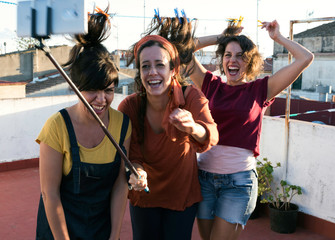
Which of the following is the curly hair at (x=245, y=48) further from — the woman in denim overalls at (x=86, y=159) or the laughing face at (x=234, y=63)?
the woman in denim overalls at (x=86, y=159)

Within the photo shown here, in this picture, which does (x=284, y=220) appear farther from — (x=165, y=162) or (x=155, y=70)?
(x=155, y=70)

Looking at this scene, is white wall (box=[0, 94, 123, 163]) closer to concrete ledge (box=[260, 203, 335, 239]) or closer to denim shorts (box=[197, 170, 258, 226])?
concrete ledge (box=[260, 203, 335, 239])

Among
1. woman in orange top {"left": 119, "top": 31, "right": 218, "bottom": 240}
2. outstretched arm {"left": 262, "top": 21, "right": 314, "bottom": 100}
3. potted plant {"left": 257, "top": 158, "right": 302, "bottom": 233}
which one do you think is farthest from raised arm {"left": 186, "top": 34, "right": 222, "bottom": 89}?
potted plant {"left": 257, "top": 158, "right": 302, "bottom": 233}

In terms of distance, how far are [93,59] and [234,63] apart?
1.05 meters

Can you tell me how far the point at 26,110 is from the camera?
23.7 feet

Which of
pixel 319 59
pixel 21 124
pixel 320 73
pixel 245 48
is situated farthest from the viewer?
pixel 319 59

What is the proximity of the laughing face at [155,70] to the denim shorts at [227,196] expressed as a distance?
2.26 feet

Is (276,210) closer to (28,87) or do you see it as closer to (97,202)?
(97,202)

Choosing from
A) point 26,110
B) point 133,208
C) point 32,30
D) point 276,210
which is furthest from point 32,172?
point 32,30

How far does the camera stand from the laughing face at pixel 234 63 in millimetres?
2521

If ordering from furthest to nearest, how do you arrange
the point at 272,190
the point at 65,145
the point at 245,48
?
the point at 272,190 < the point at 245,48 < the point at 65,145

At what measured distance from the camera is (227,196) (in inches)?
91.7

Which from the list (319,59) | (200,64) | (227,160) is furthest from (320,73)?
(227,160)

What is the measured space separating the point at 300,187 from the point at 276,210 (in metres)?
0.38
